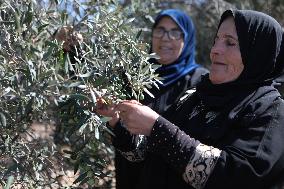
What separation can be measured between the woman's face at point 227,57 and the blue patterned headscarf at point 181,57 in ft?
2.88

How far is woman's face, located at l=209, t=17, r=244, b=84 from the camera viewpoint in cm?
241

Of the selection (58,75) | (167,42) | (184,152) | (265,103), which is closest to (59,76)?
(58,75)

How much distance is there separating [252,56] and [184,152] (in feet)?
1.64

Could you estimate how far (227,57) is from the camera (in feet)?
7.88

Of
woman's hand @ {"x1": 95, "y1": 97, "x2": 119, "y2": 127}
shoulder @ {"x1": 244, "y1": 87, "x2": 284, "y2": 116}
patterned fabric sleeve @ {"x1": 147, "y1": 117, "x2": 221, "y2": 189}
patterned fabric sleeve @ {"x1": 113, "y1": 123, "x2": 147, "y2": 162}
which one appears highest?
shoulder @ {"x1": 244, "y1": 87, "x2": 284, "y2": 116}

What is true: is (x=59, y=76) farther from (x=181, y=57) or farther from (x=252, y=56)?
(x=181, y=57)

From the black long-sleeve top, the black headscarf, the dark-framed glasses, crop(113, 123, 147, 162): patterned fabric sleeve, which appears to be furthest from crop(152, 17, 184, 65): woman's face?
the black headscarf

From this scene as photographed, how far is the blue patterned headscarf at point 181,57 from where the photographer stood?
3352mm

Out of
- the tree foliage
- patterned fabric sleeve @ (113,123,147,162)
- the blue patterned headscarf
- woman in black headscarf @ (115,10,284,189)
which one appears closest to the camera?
the tree foliage

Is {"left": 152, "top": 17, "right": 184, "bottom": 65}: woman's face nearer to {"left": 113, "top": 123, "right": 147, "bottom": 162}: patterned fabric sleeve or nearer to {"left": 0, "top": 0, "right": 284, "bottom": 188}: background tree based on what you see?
{"left": 0, "top": 0, "right": 284, "bottom": 188}: background tree

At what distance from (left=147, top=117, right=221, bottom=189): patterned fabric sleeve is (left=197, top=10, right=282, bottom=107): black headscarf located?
0.23 metres

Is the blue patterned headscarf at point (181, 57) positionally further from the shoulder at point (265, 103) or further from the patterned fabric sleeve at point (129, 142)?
the shoulder at point (265, 103)

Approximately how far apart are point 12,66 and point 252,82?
952 millimetres

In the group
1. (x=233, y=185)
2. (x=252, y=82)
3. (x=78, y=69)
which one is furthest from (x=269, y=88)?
(x=78, y=69)
